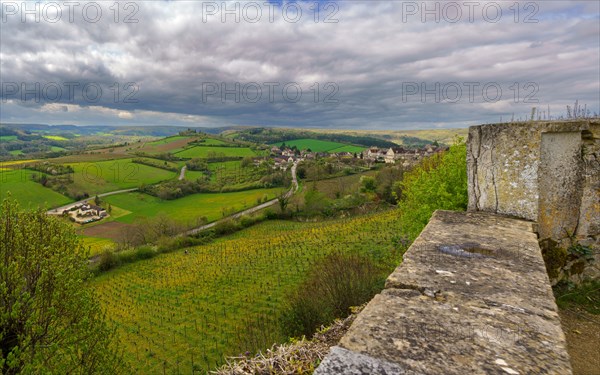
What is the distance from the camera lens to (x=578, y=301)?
492cm

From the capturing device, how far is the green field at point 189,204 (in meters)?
58.8

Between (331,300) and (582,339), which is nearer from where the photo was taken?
(582,339)

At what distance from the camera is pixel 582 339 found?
4.13 meters

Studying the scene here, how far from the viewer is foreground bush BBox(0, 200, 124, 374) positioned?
7.48 meters

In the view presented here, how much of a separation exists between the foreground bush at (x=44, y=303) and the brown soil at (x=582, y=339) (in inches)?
368

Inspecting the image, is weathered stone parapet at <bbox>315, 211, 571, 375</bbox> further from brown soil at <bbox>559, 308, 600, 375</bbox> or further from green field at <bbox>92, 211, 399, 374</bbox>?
green field at <bbox>92, 211, 399, 374</bbox>

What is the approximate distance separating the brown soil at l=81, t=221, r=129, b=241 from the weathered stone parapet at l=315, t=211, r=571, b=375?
55.2m

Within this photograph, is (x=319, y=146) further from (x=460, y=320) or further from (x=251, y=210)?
(x=460, y=320)

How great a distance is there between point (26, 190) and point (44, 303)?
68120 millimetres

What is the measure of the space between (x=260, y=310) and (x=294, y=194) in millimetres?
45215

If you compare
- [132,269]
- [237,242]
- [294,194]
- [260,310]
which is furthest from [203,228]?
[260,310]

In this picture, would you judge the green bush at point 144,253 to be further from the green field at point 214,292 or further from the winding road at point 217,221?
the winding road at point 217,221

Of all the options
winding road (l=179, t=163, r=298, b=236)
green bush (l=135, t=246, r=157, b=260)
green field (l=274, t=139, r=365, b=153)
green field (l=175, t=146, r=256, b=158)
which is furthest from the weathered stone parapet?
green field (l=274, t=139, r=365, b=153)

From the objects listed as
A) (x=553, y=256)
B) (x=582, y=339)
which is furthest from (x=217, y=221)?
(x=582, y=339)
